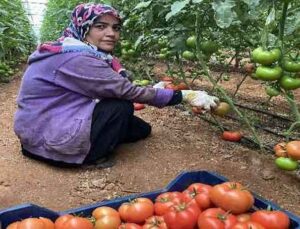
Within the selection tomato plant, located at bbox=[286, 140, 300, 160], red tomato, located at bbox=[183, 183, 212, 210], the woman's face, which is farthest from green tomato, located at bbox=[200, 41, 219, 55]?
red tomato, located at bbox=[183, 183, 212, 210]

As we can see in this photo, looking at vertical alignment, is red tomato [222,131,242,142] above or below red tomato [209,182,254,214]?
below

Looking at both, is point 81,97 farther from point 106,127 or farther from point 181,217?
point 181,217

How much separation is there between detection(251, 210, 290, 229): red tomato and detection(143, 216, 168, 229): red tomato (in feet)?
1.02

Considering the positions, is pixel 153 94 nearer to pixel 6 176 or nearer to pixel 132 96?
pixel 132 96

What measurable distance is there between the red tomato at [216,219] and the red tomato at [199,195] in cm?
9

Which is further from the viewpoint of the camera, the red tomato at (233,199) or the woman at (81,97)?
the woman at (81,97)

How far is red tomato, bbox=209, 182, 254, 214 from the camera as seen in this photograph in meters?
1.61

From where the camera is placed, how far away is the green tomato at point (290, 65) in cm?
203

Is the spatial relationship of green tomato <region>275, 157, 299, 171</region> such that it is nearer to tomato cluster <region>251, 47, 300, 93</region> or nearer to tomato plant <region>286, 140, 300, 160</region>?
tomato plant <region>286, 140, 300, 160</region>

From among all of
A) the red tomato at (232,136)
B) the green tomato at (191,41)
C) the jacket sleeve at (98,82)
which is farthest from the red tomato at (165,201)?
the red tomato at (232,136)

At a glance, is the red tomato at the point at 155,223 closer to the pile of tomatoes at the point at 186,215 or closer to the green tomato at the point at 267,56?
the pile of tomatoes at the point at 186,215

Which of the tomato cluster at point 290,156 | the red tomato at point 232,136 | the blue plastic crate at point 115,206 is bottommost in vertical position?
the red tomato at point 232,136

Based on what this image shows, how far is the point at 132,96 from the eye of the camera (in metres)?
2.54

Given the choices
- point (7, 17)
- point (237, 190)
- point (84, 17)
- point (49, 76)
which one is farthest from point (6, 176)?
point (7, 17)
